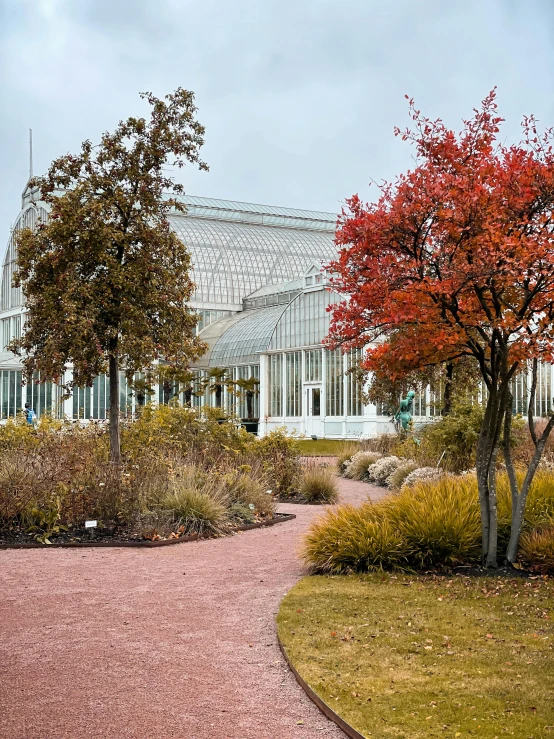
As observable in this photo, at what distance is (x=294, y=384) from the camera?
3428cm

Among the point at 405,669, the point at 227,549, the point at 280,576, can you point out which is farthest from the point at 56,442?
the point at 405,669

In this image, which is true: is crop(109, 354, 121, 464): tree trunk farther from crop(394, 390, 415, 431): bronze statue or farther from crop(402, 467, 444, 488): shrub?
crop(394, 390, 415, 431): bronze statue

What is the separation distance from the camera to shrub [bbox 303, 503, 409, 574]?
28.0 feet

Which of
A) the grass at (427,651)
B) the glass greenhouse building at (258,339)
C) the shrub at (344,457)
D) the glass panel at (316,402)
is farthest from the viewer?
the glass panel at (316,402)

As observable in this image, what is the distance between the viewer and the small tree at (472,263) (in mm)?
8008

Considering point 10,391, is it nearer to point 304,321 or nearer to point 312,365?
point 304,321

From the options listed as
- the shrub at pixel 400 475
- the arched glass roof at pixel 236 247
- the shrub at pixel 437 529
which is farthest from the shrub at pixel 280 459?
the arched glass roof at pixel 236 247

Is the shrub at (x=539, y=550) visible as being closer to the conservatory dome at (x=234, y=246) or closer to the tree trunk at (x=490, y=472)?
the tree trunk at (x=490, y=472)

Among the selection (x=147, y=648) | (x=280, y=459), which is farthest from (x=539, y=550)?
(x=280, y=459)

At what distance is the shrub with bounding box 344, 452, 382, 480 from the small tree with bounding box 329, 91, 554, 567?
10188 millimetres

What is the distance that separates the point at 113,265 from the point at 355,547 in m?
6.53

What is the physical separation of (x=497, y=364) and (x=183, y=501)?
4.70 metres

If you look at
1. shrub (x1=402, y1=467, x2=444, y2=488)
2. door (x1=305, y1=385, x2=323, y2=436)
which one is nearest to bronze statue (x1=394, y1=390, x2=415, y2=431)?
shrub (x1=402, y1=467, x2=444, y2=488)

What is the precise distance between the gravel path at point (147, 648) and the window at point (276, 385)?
25081 millimetres
